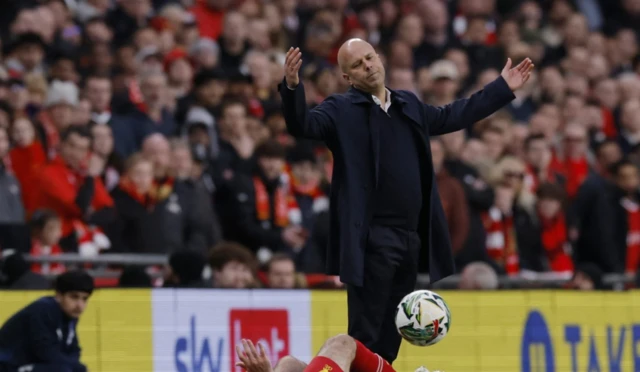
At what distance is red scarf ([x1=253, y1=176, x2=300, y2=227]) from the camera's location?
14531mm

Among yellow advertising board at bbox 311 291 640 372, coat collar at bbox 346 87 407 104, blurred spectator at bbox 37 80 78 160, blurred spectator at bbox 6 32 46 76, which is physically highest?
blurred spectator at bbox 6 32 46 76

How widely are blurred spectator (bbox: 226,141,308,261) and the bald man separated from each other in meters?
4.98

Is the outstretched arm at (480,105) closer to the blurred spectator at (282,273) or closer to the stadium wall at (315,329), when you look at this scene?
the stadium wall at (315,329)

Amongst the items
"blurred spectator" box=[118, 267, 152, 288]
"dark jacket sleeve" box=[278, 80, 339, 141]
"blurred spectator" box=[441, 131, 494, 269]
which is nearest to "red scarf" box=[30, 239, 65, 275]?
"blurred spectator" box=[118, 267, 152, 288]

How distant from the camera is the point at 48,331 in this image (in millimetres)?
11109

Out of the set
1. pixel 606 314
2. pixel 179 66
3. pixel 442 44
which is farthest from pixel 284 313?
pixel 442 44

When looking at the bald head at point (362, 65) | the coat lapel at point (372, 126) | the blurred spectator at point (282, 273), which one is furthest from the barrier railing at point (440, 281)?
the bald head at point (362, 65)

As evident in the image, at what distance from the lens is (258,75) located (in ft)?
54.1

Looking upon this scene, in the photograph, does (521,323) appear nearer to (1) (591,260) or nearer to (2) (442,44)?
(1) (591,260)

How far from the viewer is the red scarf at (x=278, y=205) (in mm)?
14531

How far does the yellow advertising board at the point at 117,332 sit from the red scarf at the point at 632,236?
247 inches

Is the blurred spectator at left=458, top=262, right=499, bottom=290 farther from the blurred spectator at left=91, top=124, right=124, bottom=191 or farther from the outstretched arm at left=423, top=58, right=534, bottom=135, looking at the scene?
the outstretched arm at left=423, top=58, right=534, bottom=135

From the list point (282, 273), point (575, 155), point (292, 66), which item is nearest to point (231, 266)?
point (282, 273)

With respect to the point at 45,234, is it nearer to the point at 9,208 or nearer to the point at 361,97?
the point at 9,208
